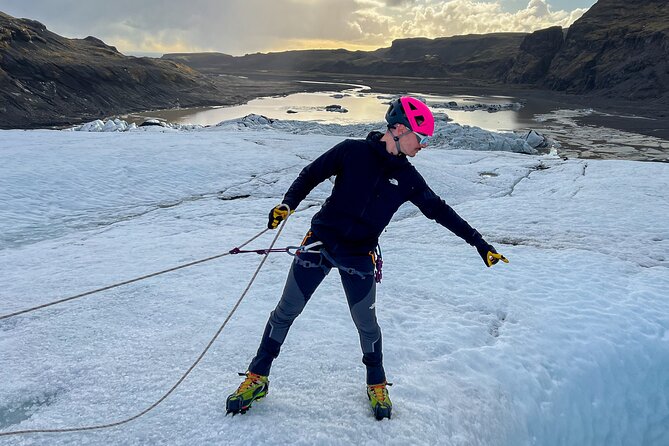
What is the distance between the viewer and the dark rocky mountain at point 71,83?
46906 mm

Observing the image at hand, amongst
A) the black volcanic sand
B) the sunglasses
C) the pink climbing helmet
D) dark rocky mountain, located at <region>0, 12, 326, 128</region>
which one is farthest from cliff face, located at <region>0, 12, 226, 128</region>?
the sunglasses

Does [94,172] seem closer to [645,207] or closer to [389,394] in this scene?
[389,394]

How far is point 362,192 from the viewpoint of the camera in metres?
3.18

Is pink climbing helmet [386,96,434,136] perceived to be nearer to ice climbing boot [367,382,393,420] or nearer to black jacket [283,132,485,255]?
black jacket [283,132,485,255]

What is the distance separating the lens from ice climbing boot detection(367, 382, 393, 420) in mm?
3338

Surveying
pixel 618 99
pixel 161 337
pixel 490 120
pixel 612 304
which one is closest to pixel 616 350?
pixel 612 304

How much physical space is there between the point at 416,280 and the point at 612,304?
2425 millimetres

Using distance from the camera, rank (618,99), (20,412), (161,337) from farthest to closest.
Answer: (618,99) < (161,337) < (20,412)

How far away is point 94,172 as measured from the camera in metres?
12.2

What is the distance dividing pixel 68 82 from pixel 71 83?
0.35 m

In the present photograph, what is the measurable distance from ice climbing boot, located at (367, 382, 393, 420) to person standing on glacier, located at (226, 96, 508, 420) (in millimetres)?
11

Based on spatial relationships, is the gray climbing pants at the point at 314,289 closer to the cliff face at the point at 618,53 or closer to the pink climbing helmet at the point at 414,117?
the pink climbing helmet at the point at 414,117

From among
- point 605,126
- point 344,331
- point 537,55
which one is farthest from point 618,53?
point 344,331

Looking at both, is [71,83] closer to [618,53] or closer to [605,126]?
[605,126]
